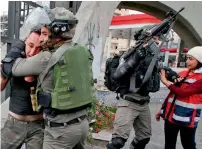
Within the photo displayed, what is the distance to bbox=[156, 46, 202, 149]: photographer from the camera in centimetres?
348

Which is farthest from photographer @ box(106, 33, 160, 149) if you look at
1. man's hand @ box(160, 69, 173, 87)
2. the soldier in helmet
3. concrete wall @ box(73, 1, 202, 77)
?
concrete wall @ box(73, 1, 202, 77)

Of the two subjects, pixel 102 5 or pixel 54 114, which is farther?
pixel 102 5

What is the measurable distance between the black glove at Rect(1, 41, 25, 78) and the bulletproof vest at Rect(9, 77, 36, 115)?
15 cm

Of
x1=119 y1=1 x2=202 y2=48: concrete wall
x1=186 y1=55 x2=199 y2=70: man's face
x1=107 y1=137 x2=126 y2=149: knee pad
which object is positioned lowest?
x1=107 y1=137 x2=126 y2=149: knee pad

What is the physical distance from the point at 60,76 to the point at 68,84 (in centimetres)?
9

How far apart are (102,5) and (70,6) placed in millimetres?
1104

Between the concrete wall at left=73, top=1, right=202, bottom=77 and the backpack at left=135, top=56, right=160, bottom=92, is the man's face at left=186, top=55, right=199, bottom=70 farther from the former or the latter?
the concrete wall at left=73, top=1, right=202, bottom=77

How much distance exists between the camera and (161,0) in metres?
5.69

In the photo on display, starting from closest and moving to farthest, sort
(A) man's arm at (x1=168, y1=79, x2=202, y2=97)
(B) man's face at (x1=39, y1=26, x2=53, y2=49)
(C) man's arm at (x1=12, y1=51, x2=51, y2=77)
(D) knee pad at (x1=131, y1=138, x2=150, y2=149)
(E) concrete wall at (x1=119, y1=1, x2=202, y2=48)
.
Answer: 1. (C) man's arm at (x1=12, y1=51, x2=51, y2=77)
2. (B) man's face at (x1=39, y1=26, x2=53, y2=49)
3. (A) man's arm at (x1=168, y1=79, x2=202, y2=97)
4. (D) knee pad at (x1=131, y1=138, x2=150, y2=149)
5. (E) concrete wall at (x1=119, y1=1, x2=202, y2=48)

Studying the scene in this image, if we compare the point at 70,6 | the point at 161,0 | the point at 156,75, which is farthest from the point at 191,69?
the point at 70,6

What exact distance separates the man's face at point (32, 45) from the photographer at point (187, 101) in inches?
72.8

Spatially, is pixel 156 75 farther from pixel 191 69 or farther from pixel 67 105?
pixel 67 105

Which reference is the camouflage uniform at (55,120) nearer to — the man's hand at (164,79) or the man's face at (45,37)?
the man's face at (45,37)

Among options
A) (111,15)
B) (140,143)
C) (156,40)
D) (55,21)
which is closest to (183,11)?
(111,15)
